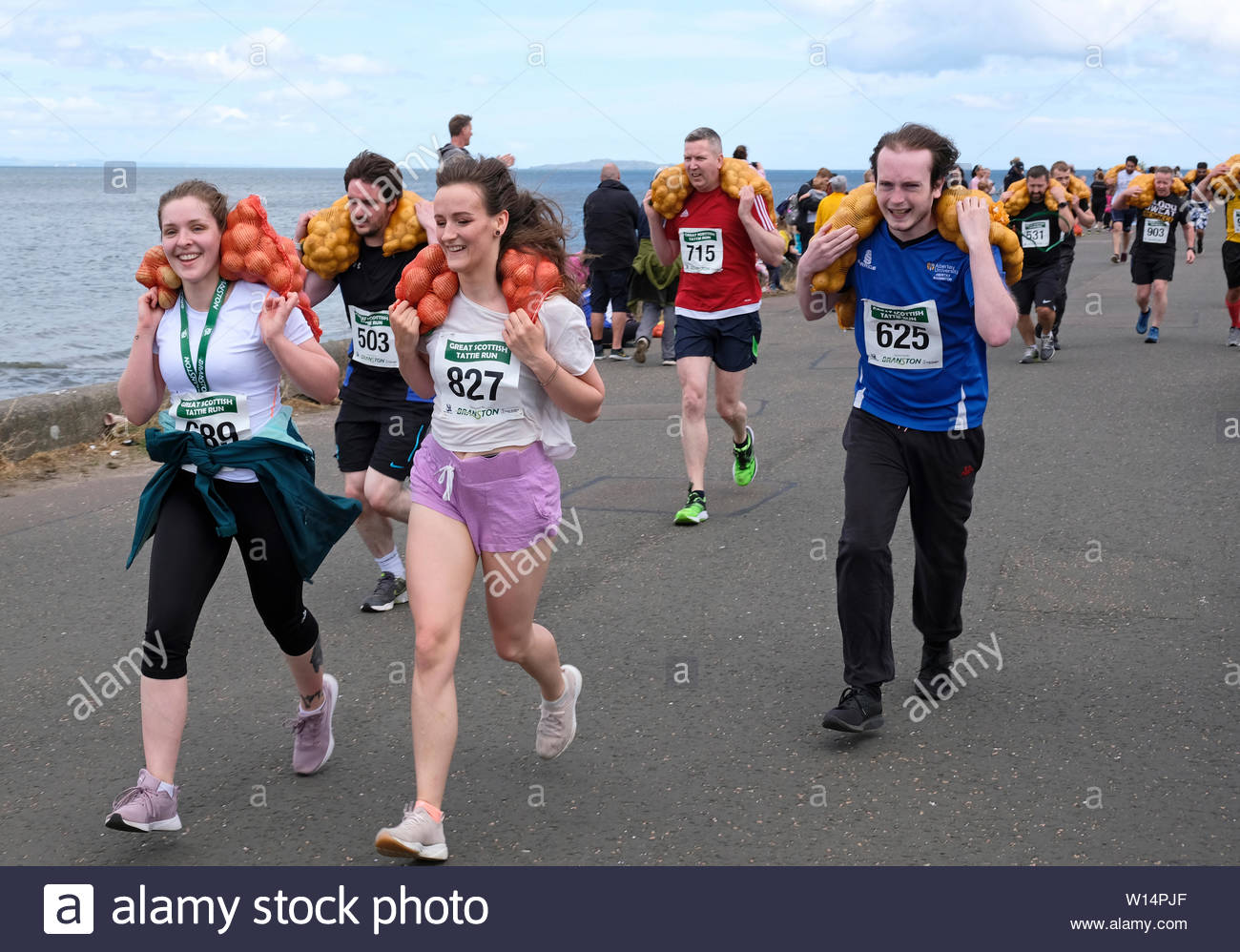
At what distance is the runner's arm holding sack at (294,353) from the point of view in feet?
13.2

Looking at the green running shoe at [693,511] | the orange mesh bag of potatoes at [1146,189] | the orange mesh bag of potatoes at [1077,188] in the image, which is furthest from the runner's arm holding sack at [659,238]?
the orange mesh bag of potatoes at [1077,188]

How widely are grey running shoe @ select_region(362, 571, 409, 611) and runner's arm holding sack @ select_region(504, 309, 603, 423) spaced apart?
2568mm

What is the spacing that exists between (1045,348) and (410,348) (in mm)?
11211

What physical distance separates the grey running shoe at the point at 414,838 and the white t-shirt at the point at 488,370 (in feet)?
3.47

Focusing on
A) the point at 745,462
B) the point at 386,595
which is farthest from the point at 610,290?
the point at 386,595

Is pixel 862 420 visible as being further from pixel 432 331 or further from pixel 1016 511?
pixel 1016 511

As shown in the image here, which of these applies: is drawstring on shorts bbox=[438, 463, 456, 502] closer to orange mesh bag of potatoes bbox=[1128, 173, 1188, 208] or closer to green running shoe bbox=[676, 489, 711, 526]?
green running shoe bbox=[676, 489, 711, 526]

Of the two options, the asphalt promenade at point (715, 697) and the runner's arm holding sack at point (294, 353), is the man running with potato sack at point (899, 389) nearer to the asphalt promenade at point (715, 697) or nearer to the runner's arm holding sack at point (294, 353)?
the asphalt promenade at point (715, 697)

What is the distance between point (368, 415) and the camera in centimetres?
607

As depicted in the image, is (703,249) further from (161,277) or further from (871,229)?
(161,277)

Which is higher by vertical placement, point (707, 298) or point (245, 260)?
point (245, 260)

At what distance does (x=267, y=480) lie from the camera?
161 inches

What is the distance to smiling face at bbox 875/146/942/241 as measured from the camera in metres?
4.35
